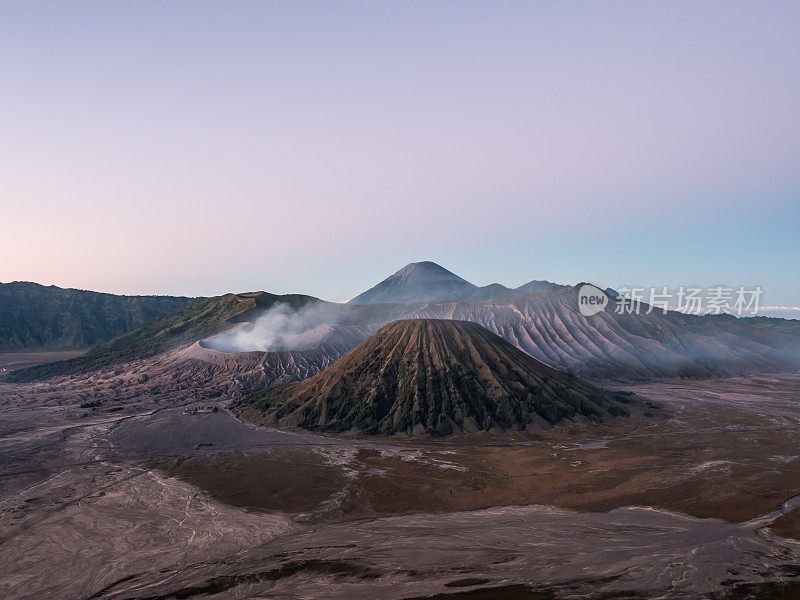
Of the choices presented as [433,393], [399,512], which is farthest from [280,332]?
[399,512]

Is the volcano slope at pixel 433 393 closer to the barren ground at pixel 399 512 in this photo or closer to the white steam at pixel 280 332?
the barren ground at pixel 399 512

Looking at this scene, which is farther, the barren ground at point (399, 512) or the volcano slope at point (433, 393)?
the volcano slope at point (433, 393)

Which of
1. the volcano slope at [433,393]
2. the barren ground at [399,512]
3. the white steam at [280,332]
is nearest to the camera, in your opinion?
the barren ground at [399,512]

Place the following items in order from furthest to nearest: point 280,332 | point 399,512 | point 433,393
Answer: point 280,332 < point 433,393 < point 399,512

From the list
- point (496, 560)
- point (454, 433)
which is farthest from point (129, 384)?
point (496, 560)

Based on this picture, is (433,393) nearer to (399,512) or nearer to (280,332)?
(399,512)

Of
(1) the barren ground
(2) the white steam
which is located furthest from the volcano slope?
(2) the white steam

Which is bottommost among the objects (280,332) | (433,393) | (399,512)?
(399,512)

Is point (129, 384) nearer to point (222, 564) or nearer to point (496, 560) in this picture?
point (222, 564)

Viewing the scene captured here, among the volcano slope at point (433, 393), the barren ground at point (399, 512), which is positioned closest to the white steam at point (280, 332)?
the volcano slope at point (433, 393)
